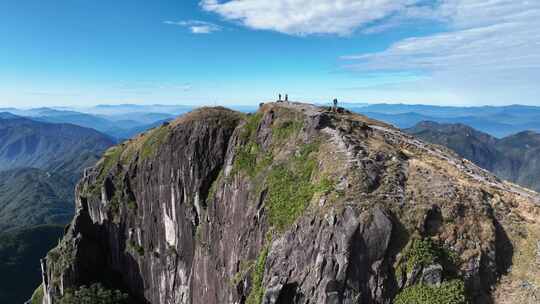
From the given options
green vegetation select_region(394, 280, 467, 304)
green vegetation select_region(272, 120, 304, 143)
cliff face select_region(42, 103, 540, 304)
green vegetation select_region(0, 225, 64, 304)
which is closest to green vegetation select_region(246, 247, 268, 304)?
cliff face select_region(42, 103, 540, 304)

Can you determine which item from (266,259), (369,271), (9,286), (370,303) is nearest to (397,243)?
(369,271)

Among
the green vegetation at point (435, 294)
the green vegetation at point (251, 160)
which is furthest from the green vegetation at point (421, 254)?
the green vegetation at point (251, 160)

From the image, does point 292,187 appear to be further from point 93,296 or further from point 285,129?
point 93,296

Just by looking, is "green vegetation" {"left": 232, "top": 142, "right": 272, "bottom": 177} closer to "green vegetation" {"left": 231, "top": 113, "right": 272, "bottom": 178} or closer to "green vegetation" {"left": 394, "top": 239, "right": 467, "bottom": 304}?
"green vegetation" {"left": 231, "top": 113, "right": 272, "bottom": 178}

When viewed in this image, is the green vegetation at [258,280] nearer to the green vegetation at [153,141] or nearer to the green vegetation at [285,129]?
the green vegetation at [285,129]

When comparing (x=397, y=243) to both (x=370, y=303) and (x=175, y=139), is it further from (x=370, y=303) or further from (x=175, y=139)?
(x=175, y=139)

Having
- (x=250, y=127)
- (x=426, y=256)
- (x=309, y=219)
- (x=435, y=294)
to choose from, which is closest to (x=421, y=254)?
(x=426, y=256)

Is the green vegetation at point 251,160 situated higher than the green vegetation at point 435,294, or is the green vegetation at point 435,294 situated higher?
the green vegetation at point 251,160
